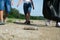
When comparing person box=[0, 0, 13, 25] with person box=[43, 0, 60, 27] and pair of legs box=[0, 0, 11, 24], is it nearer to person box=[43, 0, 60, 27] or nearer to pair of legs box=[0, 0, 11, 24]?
pair of legs box=[0, 0, 11, 24]

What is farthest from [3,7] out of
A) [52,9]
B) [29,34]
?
[29,34]

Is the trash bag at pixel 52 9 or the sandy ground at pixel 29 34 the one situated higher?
the trash bag at pixel 52 9

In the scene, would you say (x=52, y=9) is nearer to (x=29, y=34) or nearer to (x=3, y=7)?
(x=3, y=7)

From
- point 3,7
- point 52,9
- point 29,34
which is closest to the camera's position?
point 29,34

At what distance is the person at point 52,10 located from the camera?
725cm

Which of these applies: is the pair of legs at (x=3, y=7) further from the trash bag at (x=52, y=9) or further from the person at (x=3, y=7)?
the trash bag at (x=52, y=9)

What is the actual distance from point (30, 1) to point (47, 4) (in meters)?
1.08

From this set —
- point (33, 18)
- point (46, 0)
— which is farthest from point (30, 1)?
point (33, 18)

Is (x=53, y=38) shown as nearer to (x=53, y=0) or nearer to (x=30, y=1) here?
(x=53, y=0)

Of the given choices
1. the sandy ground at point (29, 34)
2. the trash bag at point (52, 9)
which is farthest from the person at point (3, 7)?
the sandy ground at point (29, 34)

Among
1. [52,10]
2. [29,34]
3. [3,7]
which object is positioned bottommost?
[29,34]

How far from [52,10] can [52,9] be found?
1.3 inches

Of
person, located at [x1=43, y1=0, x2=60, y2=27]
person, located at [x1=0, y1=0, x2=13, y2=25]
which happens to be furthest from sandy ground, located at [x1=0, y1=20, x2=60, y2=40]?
person, located at [x1=0, y1=0, x2=13, y2=25]

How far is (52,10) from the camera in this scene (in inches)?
290
